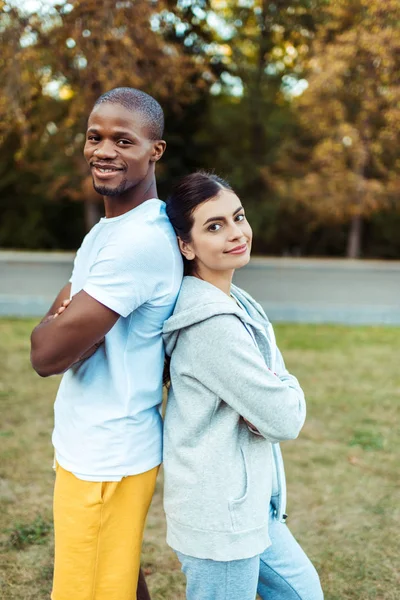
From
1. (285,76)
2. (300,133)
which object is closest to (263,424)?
(300,133)

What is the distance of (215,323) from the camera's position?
72.4 inches

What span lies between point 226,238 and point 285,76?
2737 centimetres

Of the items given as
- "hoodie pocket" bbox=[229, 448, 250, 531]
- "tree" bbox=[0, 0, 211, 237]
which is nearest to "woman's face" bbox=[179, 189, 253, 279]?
"hoodie pocket" bbox=[229, 448, 250, 531]

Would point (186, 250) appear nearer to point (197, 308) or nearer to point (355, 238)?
point (197, 308)

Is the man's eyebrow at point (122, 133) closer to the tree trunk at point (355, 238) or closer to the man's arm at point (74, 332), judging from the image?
the man's arm at point (74, 332)

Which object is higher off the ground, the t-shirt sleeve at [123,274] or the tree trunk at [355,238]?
the t-shirt sleeve at [123,274]

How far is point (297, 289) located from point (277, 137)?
15075 mm

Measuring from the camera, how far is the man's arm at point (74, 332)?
5.79ft

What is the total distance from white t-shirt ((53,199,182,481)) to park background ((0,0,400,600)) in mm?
1488

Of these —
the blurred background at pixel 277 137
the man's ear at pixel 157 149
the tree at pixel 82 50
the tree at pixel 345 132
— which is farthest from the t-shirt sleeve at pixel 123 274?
the tree at pixel 345 132

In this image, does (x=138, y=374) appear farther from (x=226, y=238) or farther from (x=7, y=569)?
(x=7, y=569)

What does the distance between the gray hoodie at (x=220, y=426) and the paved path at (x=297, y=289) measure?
7.94m

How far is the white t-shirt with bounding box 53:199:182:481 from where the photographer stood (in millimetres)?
1867

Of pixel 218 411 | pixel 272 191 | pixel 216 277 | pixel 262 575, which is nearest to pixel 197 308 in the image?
A: pixel 216 277
